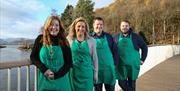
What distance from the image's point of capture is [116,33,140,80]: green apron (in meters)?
6.20

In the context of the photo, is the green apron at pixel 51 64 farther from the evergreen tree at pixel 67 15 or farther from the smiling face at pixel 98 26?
the evergreen tree at pixel 67 15

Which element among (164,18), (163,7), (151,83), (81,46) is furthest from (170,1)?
(81,46)

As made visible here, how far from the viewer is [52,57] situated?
3.80 metres

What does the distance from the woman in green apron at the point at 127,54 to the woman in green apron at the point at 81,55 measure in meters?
1.61

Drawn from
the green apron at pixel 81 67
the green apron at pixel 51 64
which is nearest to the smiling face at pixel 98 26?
the green apron at pixel 81 67

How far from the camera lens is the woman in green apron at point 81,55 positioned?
14.4 ft

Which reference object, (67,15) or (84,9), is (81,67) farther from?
(67,15)

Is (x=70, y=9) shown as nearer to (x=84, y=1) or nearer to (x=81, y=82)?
(x=84, y=1)

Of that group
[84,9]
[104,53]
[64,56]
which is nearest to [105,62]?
[104,53]

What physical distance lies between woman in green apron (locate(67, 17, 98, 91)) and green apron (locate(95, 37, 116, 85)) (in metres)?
0.64

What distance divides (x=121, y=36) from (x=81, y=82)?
2036mm

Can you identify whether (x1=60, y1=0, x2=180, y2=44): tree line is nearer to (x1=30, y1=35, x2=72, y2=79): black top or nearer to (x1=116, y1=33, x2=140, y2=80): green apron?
(x1=116, y1=33, x2=140, y2=80): green apron

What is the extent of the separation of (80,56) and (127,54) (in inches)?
76.5

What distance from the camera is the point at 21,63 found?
158 inches
